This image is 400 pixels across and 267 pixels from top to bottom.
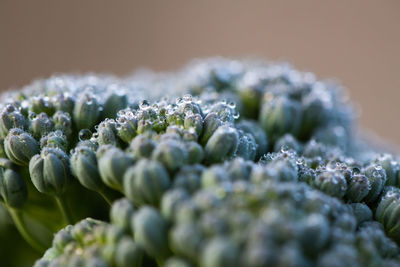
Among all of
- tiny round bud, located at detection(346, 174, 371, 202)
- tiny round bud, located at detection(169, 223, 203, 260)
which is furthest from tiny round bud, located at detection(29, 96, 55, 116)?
tiny round bud, located at detection(346, 174, 371, 202)

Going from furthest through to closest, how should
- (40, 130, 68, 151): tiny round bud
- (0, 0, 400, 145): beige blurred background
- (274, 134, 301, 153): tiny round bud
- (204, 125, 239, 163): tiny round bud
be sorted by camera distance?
(0, 0, 400, 145): beige blurred background → (274, 134, 301, 153): tiny round bud → (40, 130, 68, 151): tiny round bud → (204, 125, 239, 163): tiny round bud

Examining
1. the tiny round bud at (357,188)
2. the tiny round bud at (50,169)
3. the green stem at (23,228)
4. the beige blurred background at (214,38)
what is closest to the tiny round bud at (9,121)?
the tiny round bud at (50,169)

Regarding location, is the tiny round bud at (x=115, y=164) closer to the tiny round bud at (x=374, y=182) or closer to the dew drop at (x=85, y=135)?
the dew drop at (x=85, y=135)

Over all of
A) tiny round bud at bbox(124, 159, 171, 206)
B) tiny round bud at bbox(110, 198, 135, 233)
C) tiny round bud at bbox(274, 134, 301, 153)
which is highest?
tiny round bud at bbox(124, 159, 171, 206)

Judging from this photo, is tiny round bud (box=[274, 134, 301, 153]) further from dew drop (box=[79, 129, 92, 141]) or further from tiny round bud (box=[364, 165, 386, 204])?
dew drop (box=[79, 129, 92, 141])

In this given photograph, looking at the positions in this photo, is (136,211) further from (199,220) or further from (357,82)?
(357,82)

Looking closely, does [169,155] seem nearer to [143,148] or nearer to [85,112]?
[143,148]

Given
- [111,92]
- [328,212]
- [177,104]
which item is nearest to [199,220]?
[328,212]
